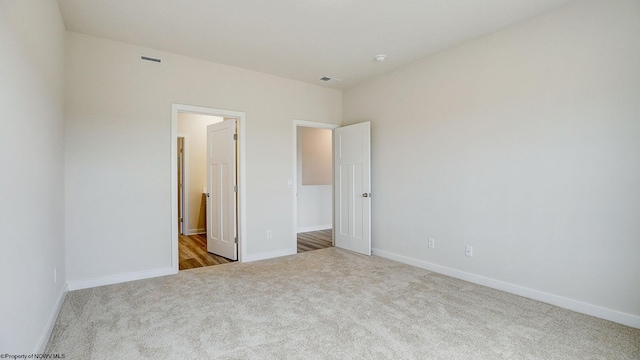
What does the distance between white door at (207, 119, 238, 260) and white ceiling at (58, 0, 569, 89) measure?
42.9 inches

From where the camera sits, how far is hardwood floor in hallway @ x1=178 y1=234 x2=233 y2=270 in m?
4.05

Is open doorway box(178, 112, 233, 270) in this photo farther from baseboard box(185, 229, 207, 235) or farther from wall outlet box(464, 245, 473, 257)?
wall outlet box(464, 245, 473, 257)

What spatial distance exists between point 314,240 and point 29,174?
4.33 meters

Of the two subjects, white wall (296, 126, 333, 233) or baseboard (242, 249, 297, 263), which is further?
white wall (296, 126, 333, 233)

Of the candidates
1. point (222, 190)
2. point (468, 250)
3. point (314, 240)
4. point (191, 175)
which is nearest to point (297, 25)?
point (222, 190)

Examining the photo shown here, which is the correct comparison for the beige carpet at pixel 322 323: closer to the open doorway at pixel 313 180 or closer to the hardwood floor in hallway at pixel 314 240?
the hardwood floor in hallway at pixel 314 240

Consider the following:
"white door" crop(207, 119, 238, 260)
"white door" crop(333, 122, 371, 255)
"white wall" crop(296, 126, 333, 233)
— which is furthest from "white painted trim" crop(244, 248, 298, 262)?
"white wall" crop(296, 126, 333, 233)

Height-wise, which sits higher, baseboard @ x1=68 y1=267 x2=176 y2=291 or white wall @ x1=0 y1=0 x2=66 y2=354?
white wall @ x1=0 y1=0 x2=66 y2=354

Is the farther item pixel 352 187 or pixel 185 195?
pixel 185 195

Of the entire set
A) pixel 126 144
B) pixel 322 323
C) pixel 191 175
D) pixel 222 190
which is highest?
pixel 126 144

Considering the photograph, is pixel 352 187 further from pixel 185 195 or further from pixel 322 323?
pixel 185 195

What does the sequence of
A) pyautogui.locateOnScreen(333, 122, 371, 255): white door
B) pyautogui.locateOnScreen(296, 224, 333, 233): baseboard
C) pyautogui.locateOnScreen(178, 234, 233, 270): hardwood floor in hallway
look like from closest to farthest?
1. pyautogui.locateOnScreen(178, 234, 233, 270): hardwood floor in hallway
2. pyautogui.locateOnScreen(333, 122, 371, 255): white door
3. pyautogui.locateOnScreen(296, 224, 333, 233): baseboard

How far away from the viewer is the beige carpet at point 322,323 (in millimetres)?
1981

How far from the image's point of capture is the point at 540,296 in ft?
9.18
